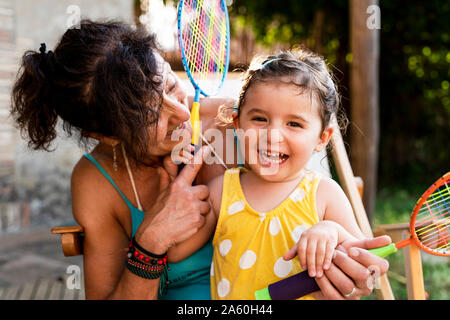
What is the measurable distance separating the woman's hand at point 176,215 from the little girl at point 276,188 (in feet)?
0.25

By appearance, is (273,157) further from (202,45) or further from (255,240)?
(202,45)

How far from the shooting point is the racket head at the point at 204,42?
5.19 feet

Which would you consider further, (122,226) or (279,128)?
(122,226)

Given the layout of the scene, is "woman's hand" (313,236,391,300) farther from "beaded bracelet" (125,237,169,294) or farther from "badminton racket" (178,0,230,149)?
"badminton racket" (178,0,230,149)

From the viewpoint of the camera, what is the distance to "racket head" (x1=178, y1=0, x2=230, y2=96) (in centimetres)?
158

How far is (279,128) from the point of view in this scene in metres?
1.40

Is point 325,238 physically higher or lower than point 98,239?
higher

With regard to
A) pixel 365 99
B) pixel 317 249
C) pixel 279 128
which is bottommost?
pixel 317 249

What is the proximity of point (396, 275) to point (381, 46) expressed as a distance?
3.65 m

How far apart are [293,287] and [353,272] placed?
18 centimetres

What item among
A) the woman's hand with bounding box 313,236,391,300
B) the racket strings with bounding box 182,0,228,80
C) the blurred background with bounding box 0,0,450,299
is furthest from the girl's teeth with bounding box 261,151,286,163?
the blurred background with bounding box 0,0,450,299

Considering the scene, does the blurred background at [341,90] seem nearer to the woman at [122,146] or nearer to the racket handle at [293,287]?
the woman at [122,146]

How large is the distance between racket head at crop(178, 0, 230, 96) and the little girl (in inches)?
9.3

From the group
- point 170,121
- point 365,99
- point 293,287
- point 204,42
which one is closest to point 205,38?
point 204,42
